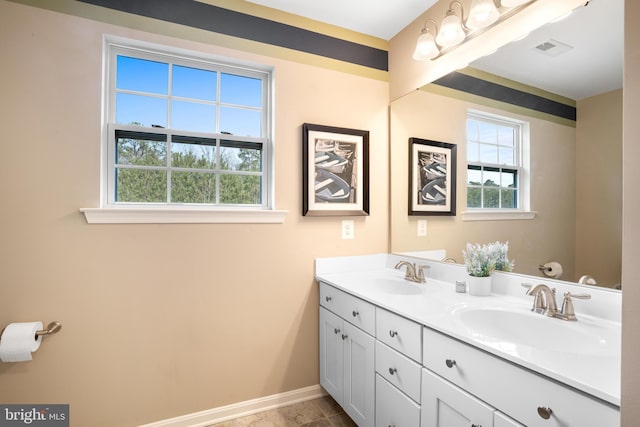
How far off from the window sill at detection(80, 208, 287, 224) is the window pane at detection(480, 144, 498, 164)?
1.18 meters

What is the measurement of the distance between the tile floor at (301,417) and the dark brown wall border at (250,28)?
7.57 feet

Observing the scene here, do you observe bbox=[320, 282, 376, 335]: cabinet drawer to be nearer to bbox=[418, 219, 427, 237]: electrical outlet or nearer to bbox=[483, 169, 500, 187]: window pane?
bbox=[418, 219, 427, 237]: electrical outlet

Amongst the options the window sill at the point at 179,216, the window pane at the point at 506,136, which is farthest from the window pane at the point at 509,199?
the window sill at the point at 179,216

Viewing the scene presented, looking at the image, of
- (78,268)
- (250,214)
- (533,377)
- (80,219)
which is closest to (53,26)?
(80,219)

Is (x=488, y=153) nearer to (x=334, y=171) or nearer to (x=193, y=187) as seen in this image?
(x=334, y=171)

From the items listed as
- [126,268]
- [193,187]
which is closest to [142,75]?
[193,187]

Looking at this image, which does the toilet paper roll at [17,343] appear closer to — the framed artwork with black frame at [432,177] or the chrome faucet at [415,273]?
the chrome faucet at [415,273]

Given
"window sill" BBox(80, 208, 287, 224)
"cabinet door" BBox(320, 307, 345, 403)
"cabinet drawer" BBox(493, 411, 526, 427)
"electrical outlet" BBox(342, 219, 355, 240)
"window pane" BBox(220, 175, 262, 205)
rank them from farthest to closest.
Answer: "electrical outlet" BBox(342, 219, 355, 240), "window pane" BBox(220, 175, 262, 205), "cabinet door" BBox(320, 307, 345, 403), "window sill" BBox(80, 208, 287, 224), "cabinet drawer" BBox(493, 411, 526, 427)

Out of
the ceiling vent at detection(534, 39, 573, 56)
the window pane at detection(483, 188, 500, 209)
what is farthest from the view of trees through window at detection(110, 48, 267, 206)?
the ceiling vent at detection(534, 39, 573, 56)

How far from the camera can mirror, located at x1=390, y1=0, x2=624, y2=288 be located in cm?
117

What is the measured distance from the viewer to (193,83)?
6.18 ft

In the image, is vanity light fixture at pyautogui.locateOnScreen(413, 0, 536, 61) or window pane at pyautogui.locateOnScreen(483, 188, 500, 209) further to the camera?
window pane at pyautogui.locateOnScreen(483, 188, 500, 209)

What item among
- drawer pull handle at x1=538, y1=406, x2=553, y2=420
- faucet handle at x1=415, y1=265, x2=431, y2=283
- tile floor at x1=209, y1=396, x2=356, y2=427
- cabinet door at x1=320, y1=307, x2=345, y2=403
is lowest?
tile floor at x1=209, y1=396, x2=356, y2=427

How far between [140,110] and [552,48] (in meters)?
2.09
